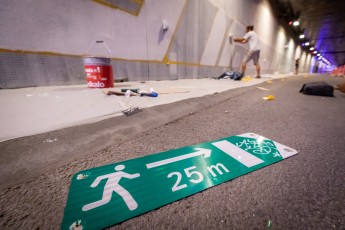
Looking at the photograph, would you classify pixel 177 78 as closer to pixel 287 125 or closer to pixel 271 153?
pixel 287 125

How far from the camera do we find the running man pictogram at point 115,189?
0.53 metres

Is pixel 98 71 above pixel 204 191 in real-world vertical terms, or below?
above

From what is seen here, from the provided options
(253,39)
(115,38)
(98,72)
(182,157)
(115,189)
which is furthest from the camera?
(253,39)

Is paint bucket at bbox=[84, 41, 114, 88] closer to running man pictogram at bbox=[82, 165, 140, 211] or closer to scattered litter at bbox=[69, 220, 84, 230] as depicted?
running man pictogram at bbox=[82, 165, 140, 211]

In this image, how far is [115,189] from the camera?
59cm

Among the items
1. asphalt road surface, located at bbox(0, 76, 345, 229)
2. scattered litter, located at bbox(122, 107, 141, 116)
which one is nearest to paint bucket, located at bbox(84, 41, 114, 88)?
scattered litter, located at bbox(122, 107, 141, 116)

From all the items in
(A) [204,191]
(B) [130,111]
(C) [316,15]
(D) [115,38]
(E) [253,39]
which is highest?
(C) [316,15]

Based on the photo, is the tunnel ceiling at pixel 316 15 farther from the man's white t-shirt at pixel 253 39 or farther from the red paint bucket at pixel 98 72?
the red paint bucket at pixel 98 72

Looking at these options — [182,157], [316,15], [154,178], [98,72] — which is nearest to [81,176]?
[154,178]

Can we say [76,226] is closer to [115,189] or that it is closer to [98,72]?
[115,189]

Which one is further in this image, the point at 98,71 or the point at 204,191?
the point at 98,71

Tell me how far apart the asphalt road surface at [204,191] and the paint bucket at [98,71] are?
1221 mm

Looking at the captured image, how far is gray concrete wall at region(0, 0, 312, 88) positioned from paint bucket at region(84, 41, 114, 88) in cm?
48

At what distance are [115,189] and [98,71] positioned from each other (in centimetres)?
201
